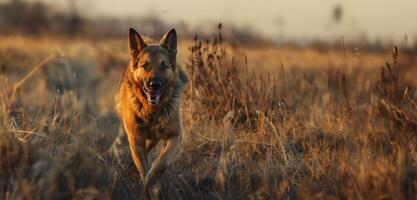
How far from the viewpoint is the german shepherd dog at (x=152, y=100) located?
6672 millimetres

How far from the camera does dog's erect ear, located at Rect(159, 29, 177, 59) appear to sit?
23.3 feet

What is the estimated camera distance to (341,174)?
20.0 feet

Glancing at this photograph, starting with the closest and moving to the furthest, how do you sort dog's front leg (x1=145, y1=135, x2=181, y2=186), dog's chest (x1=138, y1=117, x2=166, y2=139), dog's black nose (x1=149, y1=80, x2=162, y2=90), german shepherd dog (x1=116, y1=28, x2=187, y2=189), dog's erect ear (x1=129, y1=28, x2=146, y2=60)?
dog's front leg (x1=145, y1=135, x2=181, y2=186)
dog's black nose (x1=149, y1=80, x2=162, y2=90)
german shepherd dog (x1=116, y1=28, x2=187, y2=189)
dog's chest (x1=138, y1=117, x2=166, y2=139)
dog's erect ear (x1=129, y1=28, x2=146, y2=60)

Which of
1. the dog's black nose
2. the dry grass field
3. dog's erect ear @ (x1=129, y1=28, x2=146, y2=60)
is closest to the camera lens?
the dry grass field

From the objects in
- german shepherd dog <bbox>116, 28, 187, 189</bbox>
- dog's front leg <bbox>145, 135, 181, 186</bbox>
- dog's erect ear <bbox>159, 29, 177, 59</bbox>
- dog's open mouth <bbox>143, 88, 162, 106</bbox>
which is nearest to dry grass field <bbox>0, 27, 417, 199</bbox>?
→ dog's front leg <bbox>145, 135, 181, 186</bbox>

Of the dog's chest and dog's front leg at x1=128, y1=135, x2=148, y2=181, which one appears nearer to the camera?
dog's front leg at x1=128, y1=135, x2=148, y2=181

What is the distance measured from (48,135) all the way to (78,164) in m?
1.05

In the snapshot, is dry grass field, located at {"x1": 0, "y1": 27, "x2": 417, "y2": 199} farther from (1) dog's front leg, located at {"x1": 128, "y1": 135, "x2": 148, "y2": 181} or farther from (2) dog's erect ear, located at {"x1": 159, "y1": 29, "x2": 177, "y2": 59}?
(2) dog's erect ear, located at {"x1": 159, "y1": 29, "x2": 177, "y2": 59}

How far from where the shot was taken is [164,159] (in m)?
6.45

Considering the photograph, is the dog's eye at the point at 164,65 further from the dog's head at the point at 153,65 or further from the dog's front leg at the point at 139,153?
the dog's front leg at the point at 139,153

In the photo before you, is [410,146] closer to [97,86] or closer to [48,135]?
[48,135]

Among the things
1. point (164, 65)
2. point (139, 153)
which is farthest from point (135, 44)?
point (139, 153)

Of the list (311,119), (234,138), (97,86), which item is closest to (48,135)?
(234,138)

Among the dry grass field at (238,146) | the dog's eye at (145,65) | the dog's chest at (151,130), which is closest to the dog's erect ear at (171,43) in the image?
the dog's eye at (145,65)
